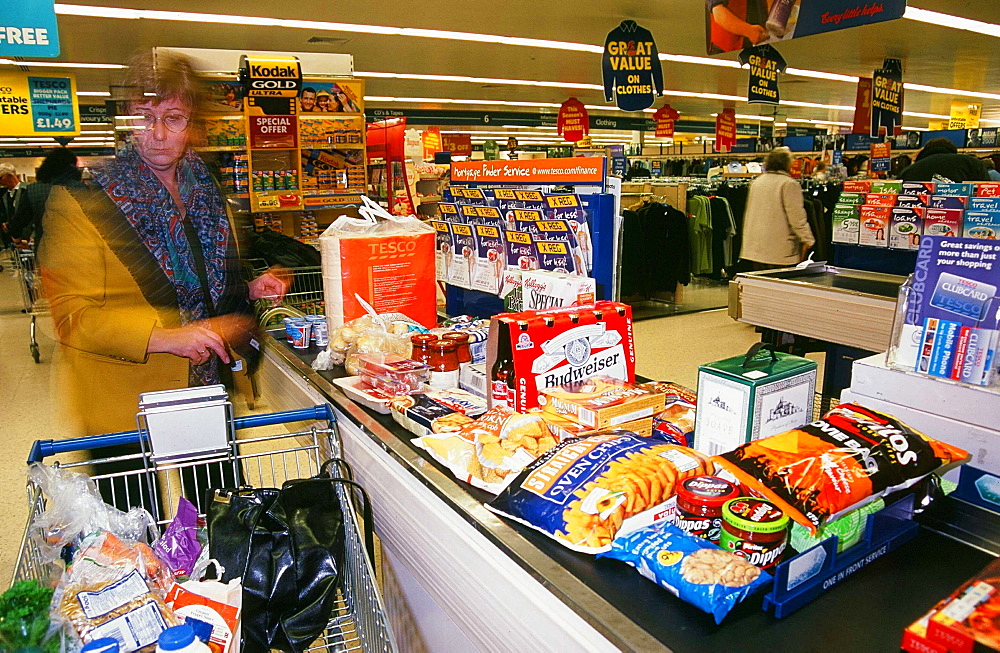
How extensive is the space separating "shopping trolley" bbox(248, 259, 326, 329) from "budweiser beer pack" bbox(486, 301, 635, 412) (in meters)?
1.54

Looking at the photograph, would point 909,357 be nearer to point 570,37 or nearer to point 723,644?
point 723,644

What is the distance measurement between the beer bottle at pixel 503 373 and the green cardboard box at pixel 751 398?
478mm

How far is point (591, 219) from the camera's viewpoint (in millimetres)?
2240

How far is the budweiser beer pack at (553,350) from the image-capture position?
162 centimetres

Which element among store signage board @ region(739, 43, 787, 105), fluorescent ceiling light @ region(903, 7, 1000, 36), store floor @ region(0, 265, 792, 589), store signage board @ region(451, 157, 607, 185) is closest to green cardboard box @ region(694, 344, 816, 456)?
store signage board @ region(451, 157, 607, 185)

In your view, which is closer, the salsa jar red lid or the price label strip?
the salsa jar red lid

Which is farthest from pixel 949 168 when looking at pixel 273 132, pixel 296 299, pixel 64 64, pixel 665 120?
pixel 64 64

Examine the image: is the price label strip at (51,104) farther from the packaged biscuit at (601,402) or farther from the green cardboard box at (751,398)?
the green cardboard box at (751,398)

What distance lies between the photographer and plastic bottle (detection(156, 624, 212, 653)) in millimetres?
1006

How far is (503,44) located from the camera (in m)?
10.5

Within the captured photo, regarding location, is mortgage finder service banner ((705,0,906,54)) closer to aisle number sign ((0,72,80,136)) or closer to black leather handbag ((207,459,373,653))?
black leather handbag ((207,459,373,653))

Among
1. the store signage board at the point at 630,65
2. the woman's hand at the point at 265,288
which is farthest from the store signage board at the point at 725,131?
the woman's hand at the point at 265,288

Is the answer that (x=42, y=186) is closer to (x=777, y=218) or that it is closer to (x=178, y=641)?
(x=178, y=641)

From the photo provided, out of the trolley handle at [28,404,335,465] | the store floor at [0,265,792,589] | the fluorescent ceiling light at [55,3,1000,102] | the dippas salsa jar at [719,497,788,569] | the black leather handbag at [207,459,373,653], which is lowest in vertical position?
the store floor at [0,265,792,589]
